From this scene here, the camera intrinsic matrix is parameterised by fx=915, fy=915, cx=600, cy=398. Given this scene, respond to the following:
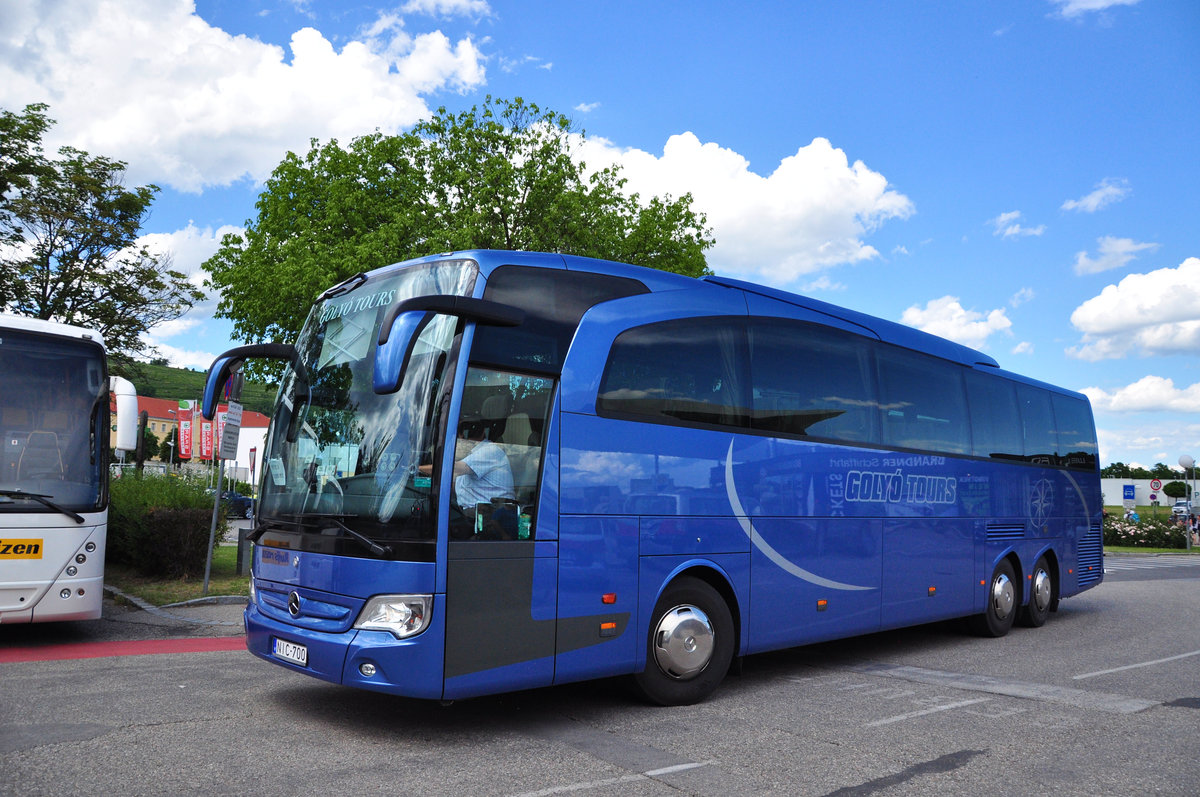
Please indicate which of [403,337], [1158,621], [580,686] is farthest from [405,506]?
[1158,621]

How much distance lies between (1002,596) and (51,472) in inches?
434

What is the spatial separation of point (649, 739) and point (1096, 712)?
362cm

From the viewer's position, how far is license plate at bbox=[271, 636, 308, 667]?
5953mm

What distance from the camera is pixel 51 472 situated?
919cm

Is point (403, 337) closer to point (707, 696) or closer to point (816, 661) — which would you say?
point (707, 696)

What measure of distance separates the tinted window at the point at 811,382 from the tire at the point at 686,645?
1.56 m

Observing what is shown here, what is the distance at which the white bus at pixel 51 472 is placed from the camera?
8.86m

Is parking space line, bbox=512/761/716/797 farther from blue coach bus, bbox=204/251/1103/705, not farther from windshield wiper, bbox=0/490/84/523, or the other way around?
windshield wiper, bbox=0/490/84/523

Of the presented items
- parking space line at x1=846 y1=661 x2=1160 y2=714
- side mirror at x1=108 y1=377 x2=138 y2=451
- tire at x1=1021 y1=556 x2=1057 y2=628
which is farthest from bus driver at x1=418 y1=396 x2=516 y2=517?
tire at x1=1021 y1=556 x2=1057 y2=628

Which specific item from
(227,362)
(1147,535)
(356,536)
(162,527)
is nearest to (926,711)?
(356,536)

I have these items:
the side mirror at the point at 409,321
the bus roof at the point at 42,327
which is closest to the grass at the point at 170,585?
the bus roof at the point at 42,327

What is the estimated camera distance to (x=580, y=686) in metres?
7.86

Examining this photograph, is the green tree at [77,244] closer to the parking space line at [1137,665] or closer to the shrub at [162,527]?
the shrub at [162,527]

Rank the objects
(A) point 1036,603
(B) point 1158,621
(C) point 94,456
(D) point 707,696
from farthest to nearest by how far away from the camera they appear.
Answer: (B) point 1158,621 → (A) point 1036,603 → (C) point 94,456 → (D) point 707,696
